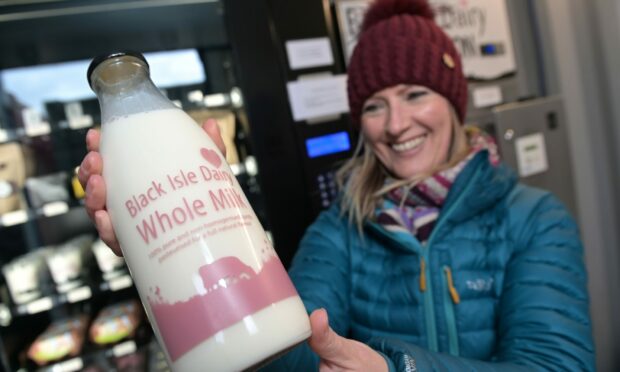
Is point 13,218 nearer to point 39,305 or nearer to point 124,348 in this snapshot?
point 39,305

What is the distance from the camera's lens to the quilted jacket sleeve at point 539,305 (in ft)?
2.29

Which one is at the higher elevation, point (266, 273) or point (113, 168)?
point (113, 168)

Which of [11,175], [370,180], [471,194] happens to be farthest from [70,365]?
[471,194]

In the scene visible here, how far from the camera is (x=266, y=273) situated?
21.1 inches

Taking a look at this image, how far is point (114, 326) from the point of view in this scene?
1.97 m

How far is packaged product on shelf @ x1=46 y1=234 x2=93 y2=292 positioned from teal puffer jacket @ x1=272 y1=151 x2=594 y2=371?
1.29 meters

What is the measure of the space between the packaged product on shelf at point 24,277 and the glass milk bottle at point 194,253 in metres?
1.56

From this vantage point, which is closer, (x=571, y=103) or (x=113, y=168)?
(x=113, y=168)

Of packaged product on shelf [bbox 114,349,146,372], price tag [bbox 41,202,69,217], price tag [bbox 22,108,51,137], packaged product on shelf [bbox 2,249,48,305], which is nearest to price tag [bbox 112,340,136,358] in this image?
packaged product on shelf [bbox 114,349,146,372]

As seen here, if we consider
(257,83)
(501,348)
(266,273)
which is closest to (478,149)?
(501,348)

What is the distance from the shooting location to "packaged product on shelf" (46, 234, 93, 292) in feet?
6.25

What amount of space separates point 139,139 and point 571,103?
2137mm

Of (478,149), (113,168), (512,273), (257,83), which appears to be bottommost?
(512,273)

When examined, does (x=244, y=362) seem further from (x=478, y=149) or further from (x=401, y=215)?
(x=478, y=149)
